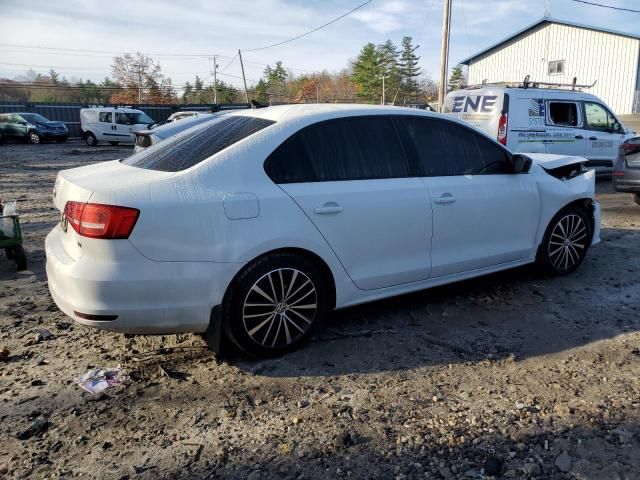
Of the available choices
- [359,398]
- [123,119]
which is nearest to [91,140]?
[123,119]

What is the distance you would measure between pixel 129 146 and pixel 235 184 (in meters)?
24.6

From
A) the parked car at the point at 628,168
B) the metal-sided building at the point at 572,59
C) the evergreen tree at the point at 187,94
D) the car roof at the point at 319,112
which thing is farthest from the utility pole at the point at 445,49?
the evergreen tree at the point at 187,94

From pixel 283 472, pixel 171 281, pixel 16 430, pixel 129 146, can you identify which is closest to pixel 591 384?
pixel 283 472

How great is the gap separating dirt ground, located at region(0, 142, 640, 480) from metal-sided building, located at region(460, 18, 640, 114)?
2807 centimetres

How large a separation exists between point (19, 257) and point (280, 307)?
11.2ft

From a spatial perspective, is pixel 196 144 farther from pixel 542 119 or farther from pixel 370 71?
pixel 370 71

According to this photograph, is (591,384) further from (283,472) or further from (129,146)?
(129,146)

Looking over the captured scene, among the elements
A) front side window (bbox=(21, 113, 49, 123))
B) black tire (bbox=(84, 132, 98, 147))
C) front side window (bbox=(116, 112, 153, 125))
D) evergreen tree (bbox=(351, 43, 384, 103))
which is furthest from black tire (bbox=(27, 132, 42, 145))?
evergreen tree (bbox=(351, 43, 384, 103))

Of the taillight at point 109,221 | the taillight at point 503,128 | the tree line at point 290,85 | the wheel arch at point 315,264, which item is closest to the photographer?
the taillight at point 109,221

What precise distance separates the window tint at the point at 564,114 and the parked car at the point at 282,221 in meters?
6.20

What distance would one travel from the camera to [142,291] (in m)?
3.04

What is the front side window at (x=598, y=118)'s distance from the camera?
10621 mm

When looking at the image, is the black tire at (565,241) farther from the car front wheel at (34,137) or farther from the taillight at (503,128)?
the car front wheel at (34,137)

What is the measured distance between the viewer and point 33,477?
245 centimetres
